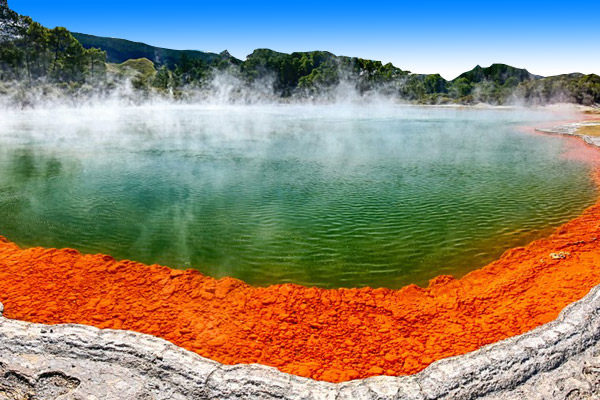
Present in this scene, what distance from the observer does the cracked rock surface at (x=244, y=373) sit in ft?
19.7

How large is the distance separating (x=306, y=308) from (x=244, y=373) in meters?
2.79

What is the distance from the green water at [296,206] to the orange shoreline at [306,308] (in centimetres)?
71

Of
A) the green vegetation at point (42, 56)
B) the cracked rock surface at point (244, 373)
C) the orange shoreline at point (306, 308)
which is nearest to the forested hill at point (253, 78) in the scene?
the green vegetation at point (42, 56)

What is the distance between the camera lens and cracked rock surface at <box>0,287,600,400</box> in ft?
19.7

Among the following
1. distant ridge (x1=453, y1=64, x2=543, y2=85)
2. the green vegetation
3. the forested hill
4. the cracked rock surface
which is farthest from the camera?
distant ridge (x1=453, y1=64, x2=543, y2=85)

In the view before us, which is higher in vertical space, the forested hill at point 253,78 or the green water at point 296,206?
the forested hill at point 253,78

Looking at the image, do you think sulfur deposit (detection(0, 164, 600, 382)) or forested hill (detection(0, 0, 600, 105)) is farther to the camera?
forested hill (detection(0, 0, 600, 105))

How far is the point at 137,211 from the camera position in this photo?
1452 centimetres

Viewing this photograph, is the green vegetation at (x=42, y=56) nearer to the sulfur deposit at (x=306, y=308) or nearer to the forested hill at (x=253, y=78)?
the forested hill at (x=253, y=78)

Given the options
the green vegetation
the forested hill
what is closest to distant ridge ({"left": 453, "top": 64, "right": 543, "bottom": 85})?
the forested hill

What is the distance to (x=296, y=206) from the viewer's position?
14953 mm

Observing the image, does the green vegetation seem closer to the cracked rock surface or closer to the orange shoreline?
the orange shoreline

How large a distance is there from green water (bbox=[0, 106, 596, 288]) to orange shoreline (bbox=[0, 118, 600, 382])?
712 millimetres

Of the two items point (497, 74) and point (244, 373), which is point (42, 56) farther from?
point (497, 74)
